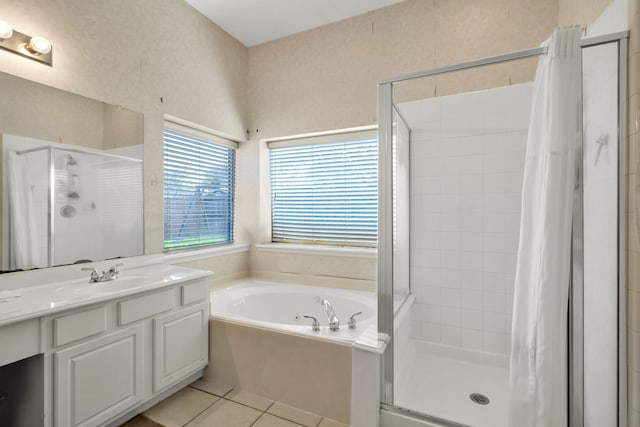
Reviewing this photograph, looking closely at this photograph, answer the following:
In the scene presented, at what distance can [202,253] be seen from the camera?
8.95 feet

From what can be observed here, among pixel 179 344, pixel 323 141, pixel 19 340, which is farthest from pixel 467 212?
pixel 19 340

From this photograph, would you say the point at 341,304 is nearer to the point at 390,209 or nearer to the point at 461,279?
the point at 461,279

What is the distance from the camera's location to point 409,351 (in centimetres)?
221

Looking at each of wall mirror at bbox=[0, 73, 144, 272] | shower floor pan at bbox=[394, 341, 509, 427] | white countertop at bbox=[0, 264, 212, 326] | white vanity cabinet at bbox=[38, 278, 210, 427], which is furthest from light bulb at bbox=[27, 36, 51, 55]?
shower floor pan at bbox=[394, 341, 509, 427]

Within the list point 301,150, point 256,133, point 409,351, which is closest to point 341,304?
point 409,351

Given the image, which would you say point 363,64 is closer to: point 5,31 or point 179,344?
point 5,31

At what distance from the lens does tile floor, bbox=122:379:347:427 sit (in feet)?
5.55

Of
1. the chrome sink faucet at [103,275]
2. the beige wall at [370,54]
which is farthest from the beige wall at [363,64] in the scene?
the chrome sink faucet at [103,275]

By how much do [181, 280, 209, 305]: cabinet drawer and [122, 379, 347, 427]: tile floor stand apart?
580 millimetres

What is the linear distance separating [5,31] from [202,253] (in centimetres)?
180

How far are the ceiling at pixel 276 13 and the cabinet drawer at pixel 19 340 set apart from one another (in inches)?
100

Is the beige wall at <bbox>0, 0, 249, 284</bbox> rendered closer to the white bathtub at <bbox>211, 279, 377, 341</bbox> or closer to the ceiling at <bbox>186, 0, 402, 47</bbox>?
the ceiling at <bbox>186, 0, 402, 47</bbox>

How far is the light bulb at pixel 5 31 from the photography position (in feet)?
5.03

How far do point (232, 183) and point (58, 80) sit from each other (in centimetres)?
171
